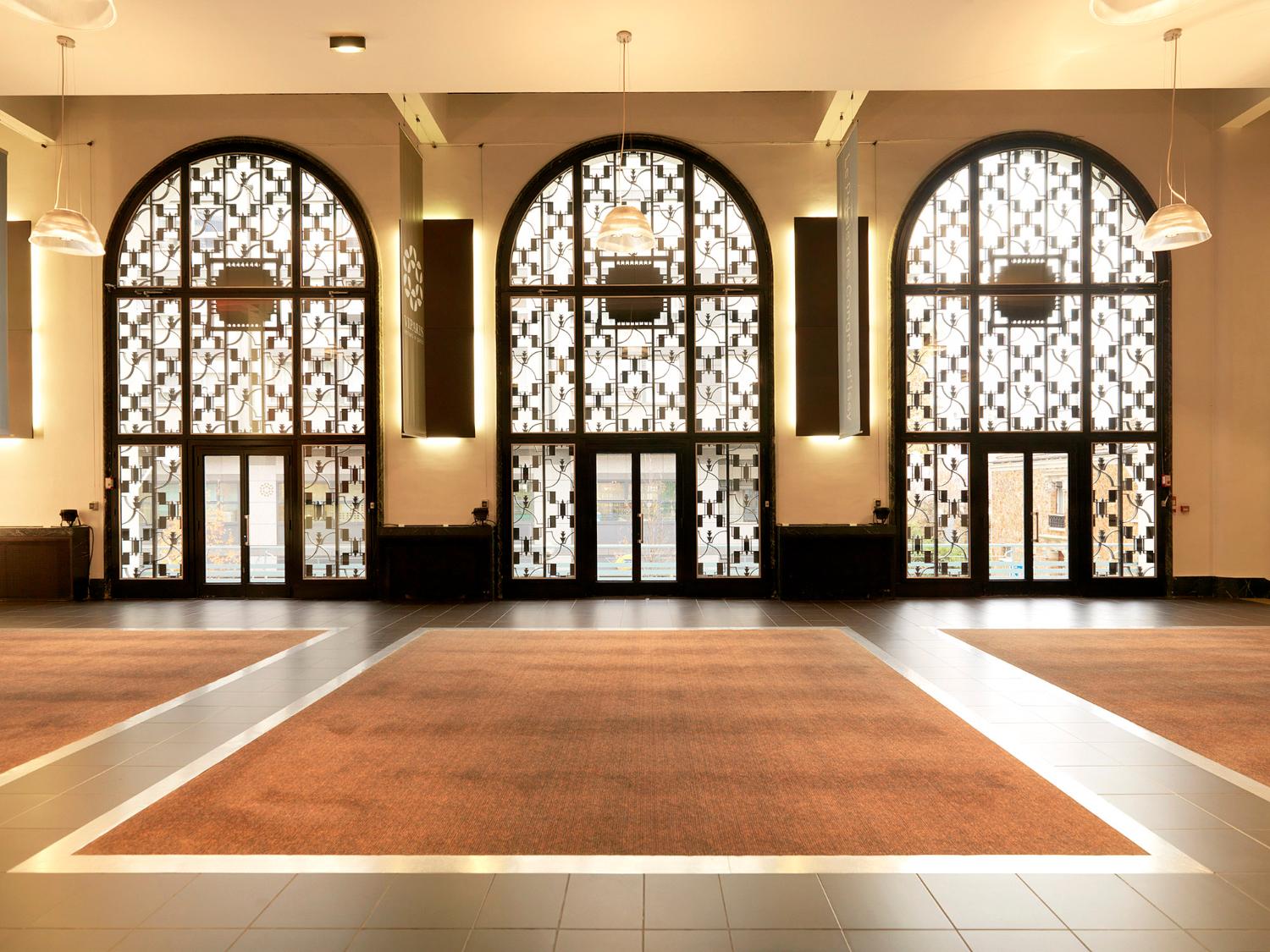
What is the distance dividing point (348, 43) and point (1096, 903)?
730 centimetres

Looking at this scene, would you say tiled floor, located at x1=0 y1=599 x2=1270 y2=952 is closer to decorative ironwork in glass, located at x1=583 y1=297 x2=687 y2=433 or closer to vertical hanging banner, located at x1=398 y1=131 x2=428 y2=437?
vertical hanging banner, located at x1=398 y1=131 x2=428 y2=437

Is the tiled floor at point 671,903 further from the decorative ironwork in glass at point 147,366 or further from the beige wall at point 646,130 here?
the decorative ironwork in glass at point 147,366

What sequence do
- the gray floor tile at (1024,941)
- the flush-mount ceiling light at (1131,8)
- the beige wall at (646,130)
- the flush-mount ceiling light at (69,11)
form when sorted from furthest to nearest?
the beige wall at (646,130)
the flush-mount ceiling light at (1131,8)
the flush-mount ceiling light at (69,11)
the gray floor tile at (1024,941)

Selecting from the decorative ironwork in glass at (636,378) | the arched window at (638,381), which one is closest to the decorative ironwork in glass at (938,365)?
the arched window at (638,381)

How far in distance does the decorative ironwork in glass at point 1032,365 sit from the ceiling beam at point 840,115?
2809mm

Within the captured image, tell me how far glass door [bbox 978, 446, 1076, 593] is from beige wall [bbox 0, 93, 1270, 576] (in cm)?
141

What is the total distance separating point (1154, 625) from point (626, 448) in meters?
6.05

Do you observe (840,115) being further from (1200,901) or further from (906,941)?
(906,941)

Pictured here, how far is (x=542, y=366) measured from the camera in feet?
32.7

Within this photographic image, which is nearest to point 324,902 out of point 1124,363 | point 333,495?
point 333,495

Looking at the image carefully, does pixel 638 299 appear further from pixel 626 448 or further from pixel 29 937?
pixel 29 937

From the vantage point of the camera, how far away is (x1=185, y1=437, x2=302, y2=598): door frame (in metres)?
9.91

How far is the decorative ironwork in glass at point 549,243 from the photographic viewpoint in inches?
392

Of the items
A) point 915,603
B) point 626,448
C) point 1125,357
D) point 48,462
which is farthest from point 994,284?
point 48,462
